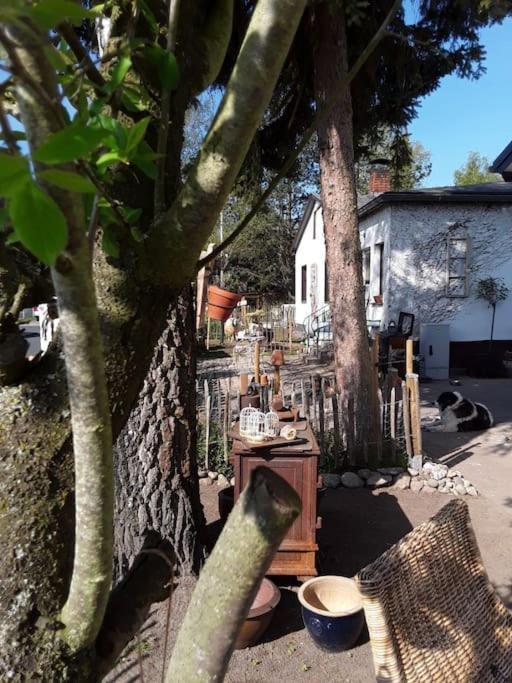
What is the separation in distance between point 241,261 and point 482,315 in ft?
59.6

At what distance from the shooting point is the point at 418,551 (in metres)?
2.48

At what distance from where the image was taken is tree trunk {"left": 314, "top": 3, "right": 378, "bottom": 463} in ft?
22.9

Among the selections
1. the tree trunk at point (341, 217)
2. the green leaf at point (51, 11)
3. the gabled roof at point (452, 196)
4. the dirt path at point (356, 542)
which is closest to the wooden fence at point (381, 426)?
the tree trunk at point (341, 217)

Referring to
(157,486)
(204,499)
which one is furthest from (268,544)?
(204,499)

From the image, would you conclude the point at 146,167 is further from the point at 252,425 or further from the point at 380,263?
the point at 380,263

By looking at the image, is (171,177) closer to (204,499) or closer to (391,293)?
(204,499)

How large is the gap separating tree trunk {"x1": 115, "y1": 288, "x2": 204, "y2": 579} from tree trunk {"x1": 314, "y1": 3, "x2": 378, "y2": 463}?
3.35m

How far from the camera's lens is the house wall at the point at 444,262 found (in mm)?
13898

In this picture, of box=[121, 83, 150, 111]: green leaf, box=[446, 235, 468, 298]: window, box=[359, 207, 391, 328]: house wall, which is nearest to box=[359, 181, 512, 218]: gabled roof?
box=[359, 207, 391, 328]: house wall

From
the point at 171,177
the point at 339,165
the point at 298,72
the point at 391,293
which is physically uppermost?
the point at 298,72

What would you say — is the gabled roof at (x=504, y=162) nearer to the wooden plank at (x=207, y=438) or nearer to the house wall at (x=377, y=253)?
the house wall at (x=377, y=253)

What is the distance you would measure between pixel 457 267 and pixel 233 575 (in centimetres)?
1460

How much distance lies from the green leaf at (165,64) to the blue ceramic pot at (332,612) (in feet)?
10.2

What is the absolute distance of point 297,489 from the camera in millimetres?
4059
